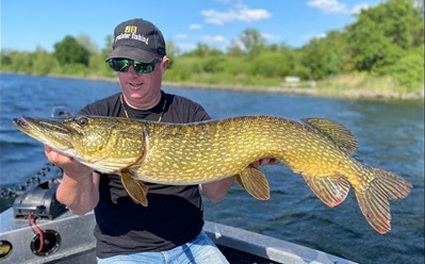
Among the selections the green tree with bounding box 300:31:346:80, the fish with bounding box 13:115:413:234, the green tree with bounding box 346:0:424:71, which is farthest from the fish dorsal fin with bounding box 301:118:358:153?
the green tree with bounding box 300:31:346:80

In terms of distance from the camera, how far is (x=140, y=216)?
87.0 inches

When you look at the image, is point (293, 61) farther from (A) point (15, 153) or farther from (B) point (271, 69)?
(A) point (15, 153)

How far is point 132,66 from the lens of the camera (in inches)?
87.4

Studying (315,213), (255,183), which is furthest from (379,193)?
(315,213)

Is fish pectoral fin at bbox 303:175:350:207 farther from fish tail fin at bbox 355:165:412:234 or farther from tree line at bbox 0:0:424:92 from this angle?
tree line at bbox 0:0:424:92

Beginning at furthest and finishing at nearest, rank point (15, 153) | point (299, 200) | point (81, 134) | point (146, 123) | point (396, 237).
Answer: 1. point (15, 153)
2. point (299, 200)
3. point (396, 237)
4. point (146, 123)
5. point (81, 134)

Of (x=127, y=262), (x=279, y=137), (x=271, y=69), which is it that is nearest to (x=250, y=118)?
(x=279, y=137)

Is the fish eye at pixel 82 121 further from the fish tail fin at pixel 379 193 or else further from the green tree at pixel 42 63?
the green tree at pixel 42 63

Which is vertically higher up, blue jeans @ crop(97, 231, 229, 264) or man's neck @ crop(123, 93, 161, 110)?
man's neck @ crop(123, 93, 161, 110)

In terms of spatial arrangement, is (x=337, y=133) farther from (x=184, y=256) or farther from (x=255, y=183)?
(x=184, y=256)

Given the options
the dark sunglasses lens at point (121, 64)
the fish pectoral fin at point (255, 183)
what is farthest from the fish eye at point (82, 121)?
the fish pectoral fin at point (255, 183)

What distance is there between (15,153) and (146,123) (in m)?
7.53

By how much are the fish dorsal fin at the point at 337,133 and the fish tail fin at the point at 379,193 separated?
15 cm

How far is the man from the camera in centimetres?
217
